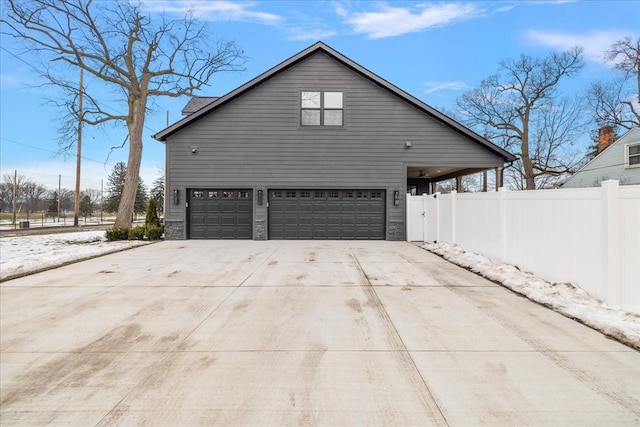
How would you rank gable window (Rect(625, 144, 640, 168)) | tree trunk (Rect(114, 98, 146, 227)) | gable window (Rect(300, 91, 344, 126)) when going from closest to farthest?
gable window (Rect(300, 91, 344, 126)), gable window (Rect(625, 144, 640, 168)), tree trunk (Rect(114, 98, 146, 227))

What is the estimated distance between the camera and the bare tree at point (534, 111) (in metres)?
26.6

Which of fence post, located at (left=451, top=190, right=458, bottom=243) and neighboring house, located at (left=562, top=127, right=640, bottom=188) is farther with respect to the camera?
neighboring house, located at (left=562, top=127, right=640, bottom=188)

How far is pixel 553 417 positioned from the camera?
2295 millimetres

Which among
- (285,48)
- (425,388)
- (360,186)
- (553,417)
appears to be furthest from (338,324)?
(285,48)

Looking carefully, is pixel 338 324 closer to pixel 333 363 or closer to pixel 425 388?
pixel 333 363

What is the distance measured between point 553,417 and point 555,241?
3.82m

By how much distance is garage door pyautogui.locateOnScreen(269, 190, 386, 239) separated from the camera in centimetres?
1304

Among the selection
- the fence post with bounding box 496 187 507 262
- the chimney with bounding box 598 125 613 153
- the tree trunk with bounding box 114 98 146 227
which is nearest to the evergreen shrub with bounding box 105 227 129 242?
the tree trunk with bounding box 114 98 146 227

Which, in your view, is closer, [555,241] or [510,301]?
[510,301]

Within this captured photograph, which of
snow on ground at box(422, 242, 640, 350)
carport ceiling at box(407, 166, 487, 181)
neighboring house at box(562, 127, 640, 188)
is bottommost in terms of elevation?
snow on ground at box(422, 242, 640, 350)

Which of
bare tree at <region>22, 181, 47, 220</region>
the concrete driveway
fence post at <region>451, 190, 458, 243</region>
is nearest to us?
the concrete driveway

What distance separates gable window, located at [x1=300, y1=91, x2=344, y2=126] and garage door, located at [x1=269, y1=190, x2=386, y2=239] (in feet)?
9.16

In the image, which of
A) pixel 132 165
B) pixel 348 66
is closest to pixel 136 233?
pixel 132 165

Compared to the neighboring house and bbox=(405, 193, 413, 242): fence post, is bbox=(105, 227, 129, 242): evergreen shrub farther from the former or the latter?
the neighboring house
